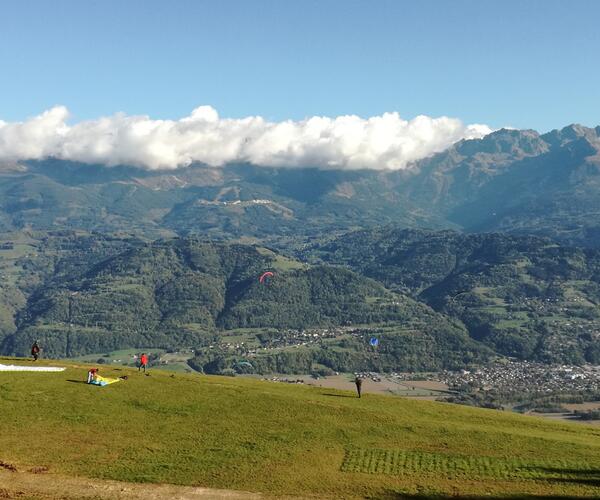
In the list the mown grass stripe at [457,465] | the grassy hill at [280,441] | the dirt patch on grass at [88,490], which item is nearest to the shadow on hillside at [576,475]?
the mown grass stripe at [457,465]

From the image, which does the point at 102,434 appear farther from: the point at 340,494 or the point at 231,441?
the point at 340,494

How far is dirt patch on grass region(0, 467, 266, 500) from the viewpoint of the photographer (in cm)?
4856

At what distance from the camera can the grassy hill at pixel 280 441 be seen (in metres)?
54.8

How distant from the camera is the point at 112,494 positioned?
49.4 meters

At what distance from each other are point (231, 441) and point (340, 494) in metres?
16.4

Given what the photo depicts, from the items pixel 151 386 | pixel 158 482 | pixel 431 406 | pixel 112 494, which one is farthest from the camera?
pixel 431 406

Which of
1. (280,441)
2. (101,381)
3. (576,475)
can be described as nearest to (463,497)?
(576,475)

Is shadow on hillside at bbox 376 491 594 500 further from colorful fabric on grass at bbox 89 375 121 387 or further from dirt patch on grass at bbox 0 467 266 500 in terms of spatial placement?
colorful fabric on grass at bbox 89 375 121 387

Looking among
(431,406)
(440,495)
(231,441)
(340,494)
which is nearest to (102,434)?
(231,441)

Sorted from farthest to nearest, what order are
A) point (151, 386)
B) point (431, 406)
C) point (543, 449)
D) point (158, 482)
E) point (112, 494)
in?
point (431, 406) < point (151, 386) < point (543, 449) < point (158, 482) < point (112, 494)

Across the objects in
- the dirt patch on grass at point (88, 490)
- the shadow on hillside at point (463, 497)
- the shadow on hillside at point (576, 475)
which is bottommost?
the shadow on hillside at point (576, 475)

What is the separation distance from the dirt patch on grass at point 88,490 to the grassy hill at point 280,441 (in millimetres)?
1443

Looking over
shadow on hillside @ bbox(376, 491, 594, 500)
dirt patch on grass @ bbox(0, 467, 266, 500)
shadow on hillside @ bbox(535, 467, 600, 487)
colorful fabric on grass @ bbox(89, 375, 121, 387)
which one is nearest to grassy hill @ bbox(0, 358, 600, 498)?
shadow on hillside @ bbox(535, 467, 600, 487)

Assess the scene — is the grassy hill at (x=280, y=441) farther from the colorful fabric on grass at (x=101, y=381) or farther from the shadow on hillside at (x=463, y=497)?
the colorful fabric on grass at (x=101, y=381)
